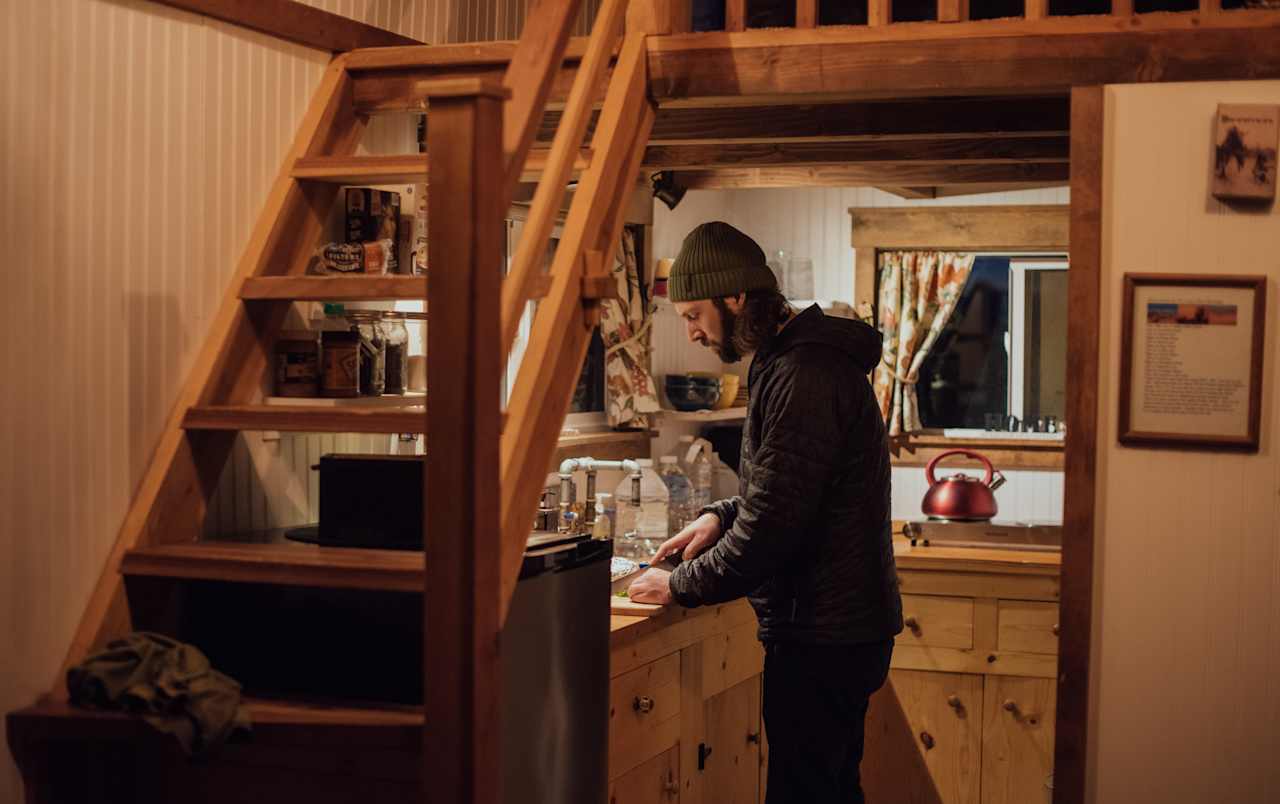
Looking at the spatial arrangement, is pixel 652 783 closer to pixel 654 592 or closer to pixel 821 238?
pixel 654 592

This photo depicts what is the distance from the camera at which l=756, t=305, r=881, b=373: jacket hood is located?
3020mm

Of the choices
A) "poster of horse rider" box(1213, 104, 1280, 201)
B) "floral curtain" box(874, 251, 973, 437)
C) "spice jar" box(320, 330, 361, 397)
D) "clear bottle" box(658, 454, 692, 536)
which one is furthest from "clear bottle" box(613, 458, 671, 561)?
"poster of horse rider" box(1213, 104, 1280, 201)

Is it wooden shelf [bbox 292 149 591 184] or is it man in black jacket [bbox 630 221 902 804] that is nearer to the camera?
wooden shelf [bbox 292 149 591 184]

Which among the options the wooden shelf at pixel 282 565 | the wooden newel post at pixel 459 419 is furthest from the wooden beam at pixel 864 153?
the wooden newel post at pixel 459 419

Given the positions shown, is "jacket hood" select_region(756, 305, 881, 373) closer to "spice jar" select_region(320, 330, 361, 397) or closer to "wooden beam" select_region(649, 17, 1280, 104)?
"wooden beam" select_region(649, 17, 1280, 104)

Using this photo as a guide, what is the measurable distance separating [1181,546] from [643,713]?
1.31 meters

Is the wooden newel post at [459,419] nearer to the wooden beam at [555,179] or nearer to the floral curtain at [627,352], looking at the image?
the wooden beam at [555,179]

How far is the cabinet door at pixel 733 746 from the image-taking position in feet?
12.3

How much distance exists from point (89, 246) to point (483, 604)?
1060 mm

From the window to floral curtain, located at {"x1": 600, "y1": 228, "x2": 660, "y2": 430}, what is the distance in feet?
5.20

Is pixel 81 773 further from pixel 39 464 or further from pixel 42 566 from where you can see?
pixel 39 464

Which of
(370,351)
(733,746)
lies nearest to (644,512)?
Answer: (733,746)

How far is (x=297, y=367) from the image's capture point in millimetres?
2809

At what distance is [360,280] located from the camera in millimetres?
2537
